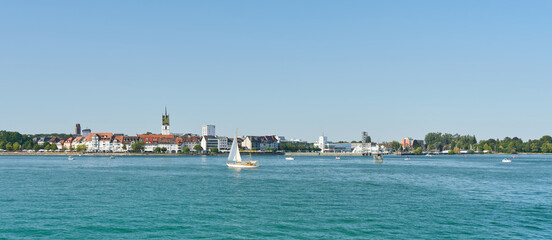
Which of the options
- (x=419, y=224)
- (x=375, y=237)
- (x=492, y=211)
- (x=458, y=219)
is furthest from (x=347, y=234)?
A: (x=492, y=211)

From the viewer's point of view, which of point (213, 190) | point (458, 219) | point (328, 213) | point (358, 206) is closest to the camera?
point (458, 219)

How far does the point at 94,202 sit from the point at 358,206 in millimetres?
25987

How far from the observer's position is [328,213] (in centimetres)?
3962

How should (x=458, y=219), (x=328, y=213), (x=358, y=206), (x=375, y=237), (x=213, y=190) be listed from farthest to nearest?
(x=213, y=190) → (x=358, y=206) → (x=328, y=213) → (x=458, y=219) → (x=375, y=237)

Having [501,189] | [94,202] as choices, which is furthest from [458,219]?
[94,202]

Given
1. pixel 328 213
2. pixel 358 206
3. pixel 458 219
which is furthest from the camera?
pixel 358 206

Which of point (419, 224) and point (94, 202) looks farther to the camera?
point (94, 202)

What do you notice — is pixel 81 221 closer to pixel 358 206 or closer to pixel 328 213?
pixel 328 213

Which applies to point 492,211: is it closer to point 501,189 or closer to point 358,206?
point 358,206

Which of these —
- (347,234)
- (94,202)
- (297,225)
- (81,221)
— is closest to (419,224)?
(347,234)

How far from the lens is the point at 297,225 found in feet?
113

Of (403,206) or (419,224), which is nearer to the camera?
(419,224)

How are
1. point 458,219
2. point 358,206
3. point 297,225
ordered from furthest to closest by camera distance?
point 358,206, point 458,219, point 297,225

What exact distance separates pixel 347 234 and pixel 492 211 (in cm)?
1764
